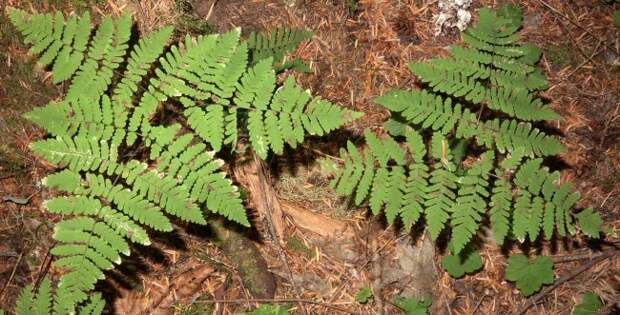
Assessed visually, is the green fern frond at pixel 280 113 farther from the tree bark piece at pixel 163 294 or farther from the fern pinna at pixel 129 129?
the tree bark piece at pixel 163 294

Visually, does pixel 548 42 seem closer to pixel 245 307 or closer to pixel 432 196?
pixel 432 196

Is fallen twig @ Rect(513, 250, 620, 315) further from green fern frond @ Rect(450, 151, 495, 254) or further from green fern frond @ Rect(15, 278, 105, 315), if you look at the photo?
green fern frond @ Rect(15, 278, 105, 315)

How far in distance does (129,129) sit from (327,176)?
1601 millimetres

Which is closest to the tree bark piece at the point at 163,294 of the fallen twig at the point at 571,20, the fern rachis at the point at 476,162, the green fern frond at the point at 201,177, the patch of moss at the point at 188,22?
the green fern frond at the point at 201,177

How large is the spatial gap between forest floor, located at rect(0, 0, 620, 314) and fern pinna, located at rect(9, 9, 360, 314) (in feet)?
2.44

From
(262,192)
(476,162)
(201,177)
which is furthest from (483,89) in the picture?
(201,177)

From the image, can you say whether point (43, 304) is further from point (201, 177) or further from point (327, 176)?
point (327, 176)

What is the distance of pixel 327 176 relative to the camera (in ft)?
13.1

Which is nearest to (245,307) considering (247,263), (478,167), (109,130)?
(247,263)

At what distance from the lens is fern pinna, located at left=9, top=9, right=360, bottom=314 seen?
9.86 ft

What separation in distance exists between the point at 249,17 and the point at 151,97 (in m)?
1.28

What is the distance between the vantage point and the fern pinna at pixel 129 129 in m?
3.01

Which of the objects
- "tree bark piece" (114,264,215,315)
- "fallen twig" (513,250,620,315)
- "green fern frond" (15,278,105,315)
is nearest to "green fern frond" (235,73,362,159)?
"tree bark piece" (114,264,215,315)

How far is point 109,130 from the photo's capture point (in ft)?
10.3
